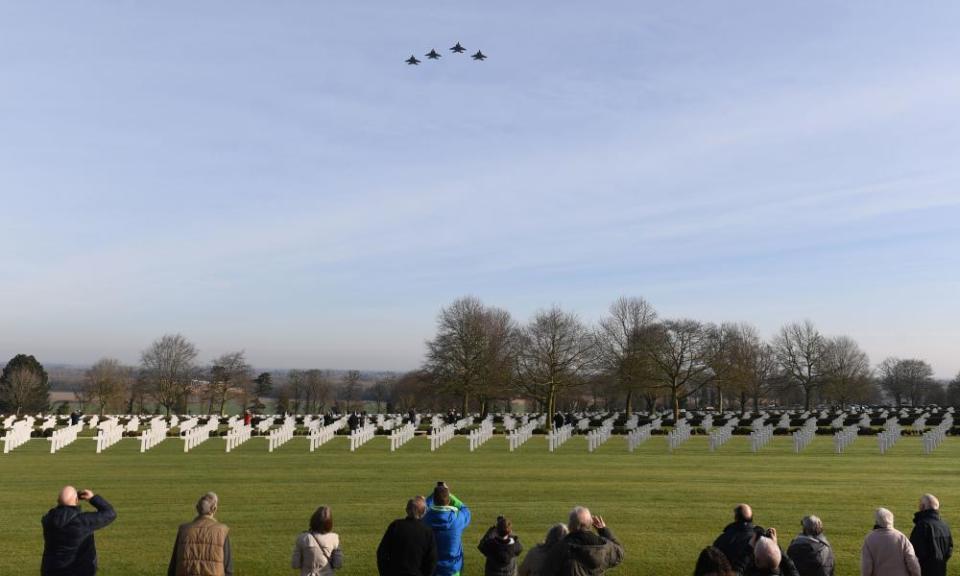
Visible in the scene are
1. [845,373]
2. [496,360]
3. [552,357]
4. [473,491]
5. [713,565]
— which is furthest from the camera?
[845,373]

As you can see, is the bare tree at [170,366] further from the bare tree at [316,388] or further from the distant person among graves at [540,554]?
the distant person among graves at [540,554]

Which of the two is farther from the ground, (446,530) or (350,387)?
(446,530)

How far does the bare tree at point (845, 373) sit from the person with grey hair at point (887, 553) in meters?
80.3

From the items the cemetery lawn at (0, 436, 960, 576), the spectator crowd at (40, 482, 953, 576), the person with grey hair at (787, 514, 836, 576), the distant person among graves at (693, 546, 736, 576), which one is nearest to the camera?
the distant person among graves at (693, 546, 736, 576)

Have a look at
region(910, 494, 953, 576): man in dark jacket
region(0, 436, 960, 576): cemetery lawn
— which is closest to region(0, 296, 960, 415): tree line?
region(0, 436, 960, 576): cemetery lawn

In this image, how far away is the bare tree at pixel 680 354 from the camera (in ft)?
217

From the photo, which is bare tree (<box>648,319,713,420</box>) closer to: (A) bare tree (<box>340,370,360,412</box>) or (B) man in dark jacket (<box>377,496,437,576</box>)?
(A) bare tree (<box>340,370,360,412</box>)

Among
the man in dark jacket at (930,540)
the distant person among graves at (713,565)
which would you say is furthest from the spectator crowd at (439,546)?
the man in dark jacket at (930,540)

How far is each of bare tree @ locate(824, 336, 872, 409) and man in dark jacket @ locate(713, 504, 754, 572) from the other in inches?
3189

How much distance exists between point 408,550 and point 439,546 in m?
0.92

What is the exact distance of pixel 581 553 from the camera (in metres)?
6.12

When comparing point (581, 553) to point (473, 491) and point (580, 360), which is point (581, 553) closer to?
point (473, 491)

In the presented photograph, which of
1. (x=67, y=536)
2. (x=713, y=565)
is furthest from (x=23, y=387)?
(x=713, y=565)

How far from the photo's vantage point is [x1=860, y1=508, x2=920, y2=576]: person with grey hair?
7082 millimetres
